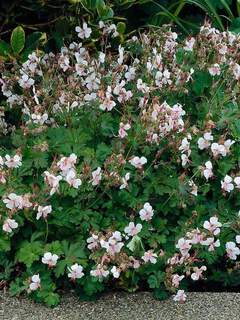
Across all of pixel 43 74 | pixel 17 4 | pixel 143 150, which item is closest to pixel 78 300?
pixel 143 150

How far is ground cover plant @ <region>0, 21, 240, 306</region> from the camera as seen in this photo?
3.02 meters

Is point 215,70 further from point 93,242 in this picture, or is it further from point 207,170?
point 93,242

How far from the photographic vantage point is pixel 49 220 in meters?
3.08

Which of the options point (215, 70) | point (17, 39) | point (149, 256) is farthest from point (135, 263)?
point (17, 39)

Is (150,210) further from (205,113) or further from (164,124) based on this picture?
(205,113)

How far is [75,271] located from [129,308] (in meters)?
0.26

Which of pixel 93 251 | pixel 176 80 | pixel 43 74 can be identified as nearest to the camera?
pixel 93 251

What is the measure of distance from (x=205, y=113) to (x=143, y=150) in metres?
0.41

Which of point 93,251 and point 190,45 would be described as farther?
point 190,45

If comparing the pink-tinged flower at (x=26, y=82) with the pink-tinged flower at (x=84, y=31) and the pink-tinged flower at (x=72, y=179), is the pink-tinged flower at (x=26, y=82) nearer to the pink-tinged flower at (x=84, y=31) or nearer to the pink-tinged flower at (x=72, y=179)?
the pink-tinged flower at (x=84, y=31)

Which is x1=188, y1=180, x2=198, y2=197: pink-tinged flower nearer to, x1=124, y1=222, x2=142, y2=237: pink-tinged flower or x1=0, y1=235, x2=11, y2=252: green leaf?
x1=124, y1=222, x2=142, y2=237: pink-tinged flower

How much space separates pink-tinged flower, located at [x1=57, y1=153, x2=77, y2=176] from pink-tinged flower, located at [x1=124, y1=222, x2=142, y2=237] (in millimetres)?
318

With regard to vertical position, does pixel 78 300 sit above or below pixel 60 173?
below

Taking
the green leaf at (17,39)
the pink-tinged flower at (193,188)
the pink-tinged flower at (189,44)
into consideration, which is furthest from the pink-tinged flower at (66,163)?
the green leaf at (17,39)
